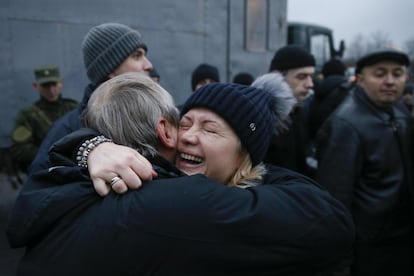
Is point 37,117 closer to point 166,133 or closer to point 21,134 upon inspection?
point 21,134

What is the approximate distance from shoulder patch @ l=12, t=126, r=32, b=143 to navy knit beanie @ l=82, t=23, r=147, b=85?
1777mm

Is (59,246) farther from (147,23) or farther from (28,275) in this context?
(147,23)

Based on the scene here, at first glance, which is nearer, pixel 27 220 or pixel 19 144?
pixel 27 220

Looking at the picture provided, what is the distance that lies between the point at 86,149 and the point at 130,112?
17cm

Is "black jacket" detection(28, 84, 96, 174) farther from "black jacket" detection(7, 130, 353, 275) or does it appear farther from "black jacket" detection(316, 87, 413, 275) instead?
"black jacket" detection(316, 87, 413, 275)

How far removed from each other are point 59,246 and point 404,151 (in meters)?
2.35

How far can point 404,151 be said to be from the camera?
2.62 m

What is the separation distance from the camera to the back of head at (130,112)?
1.22m

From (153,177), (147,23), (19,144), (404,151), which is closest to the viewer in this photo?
(153,177)

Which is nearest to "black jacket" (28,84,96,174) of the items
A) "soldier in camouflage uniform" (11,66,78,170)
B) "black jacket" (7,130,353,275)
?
"black jacket" (7,130,353,275)

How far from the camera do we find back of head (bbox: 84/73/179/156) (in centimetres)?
122

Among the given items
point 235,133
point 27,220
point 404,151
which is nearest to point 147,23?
point 404,151

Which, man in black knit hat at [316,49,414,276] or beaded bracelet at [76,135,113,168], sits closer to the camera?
beaded bracelet at [76,135,113,168]

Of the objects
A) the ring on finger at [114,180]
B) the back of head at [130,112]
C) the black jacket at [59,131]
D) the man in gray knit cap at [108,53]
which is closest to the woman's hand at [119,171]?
the ring on finger at [114,180]
